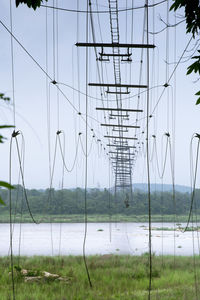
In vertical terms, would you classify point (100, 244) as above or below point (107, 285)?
below

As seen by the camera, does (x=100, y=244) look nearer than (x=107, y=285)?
No

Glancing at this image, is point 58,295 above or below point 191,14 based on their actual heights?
below

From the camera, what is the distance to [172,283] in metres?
12.4

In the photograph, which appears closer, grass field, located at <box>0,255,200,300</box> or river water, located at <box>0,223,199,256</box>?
grass field, located at <box>0,255,200,300</box>

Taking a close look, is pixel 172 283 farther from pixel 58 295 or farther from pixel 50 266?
pixel 50 266

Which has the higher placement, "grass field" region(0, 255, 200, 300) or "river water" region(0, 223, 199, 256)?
"grass field" region(0, 255, 200, 300)

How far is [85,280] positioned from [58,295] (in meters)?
2.55

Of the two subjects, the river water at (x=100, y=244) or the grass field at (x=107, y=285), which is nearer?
the grass field at (x=107, y=285)

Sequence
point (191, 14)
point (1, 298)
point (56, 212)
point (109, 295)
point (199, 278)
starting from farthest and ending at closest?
1. point (56, 212)
2. point (199, 278)
3. point (109, 295)
4. point (1, 298)
5. point (191, 14)

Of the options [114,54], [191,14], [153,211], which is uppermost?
[114,54]

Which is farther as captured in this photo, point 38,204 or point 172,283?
point 38,204

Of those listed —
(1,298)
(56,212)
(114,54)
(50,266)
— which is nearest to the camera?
(1,298)

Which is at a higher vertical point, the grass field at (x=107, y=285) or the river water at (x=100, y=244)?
the grass field at (x=107, y=285)

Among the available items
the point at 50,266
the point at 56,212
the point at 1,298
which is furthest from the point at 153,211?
the point at 1,298
